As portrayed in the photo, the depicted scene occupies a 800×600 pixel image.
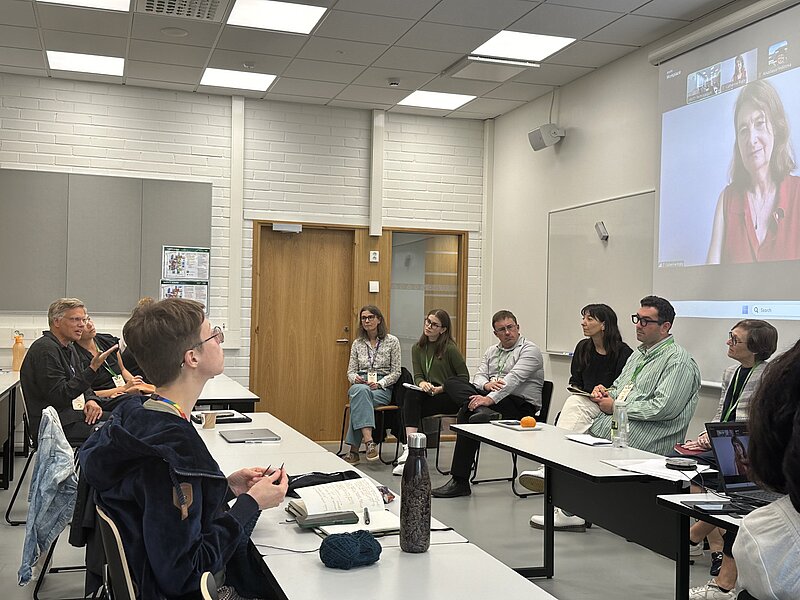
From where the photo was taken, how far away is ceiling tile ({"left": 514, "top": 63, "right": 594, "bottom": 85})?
6297mm

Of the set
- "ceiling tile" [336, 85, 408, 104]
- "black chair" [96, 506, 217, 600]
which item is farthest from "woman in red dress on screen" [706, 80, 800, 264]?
"black chair" [96, 506, 217, 600]

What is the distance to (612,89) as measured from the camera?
6148 millimetres

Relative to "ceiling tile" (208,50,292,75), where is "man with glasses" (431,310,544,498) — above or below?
below

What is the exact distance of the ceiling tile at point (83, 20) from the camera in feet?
17.1

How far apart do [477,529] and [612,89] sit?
3.36m

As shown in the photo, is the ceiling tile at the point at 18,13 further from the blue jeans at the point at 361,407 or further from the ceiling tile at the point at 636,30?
the ceiling tile at the point at 636,30

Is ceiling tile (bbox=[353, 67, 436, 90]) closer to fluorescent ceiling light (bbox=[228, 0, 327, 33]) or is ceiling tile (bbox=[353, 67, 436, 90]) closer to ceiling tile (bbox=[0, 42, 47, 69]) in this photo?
fluorescent ceiling light (bbox=[228, 0, 327, 33])

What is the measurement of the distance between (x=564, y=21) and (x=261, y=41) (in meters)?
2.07

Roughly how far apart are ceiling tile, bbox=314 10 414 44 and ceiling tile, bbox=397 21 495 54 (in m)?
0.08

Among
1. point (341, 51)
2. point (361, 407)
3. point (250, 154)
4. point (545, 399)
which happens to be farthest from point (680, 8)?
point (250, 154)

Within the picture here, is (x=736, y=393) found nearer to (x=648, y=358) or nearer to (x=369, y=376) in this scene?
(x=648, y=358)

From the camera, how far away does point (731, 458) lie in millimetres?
2604

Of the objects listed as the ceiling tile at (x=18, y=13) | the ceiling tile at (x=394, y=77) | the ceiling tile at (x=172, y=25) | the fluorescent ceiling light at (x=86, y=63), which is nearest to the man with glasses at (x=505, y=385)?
the ceiling tile at (x=394, y=77)

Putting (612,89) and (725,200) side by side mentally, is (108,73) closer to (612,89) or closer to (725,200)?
(612,89)
